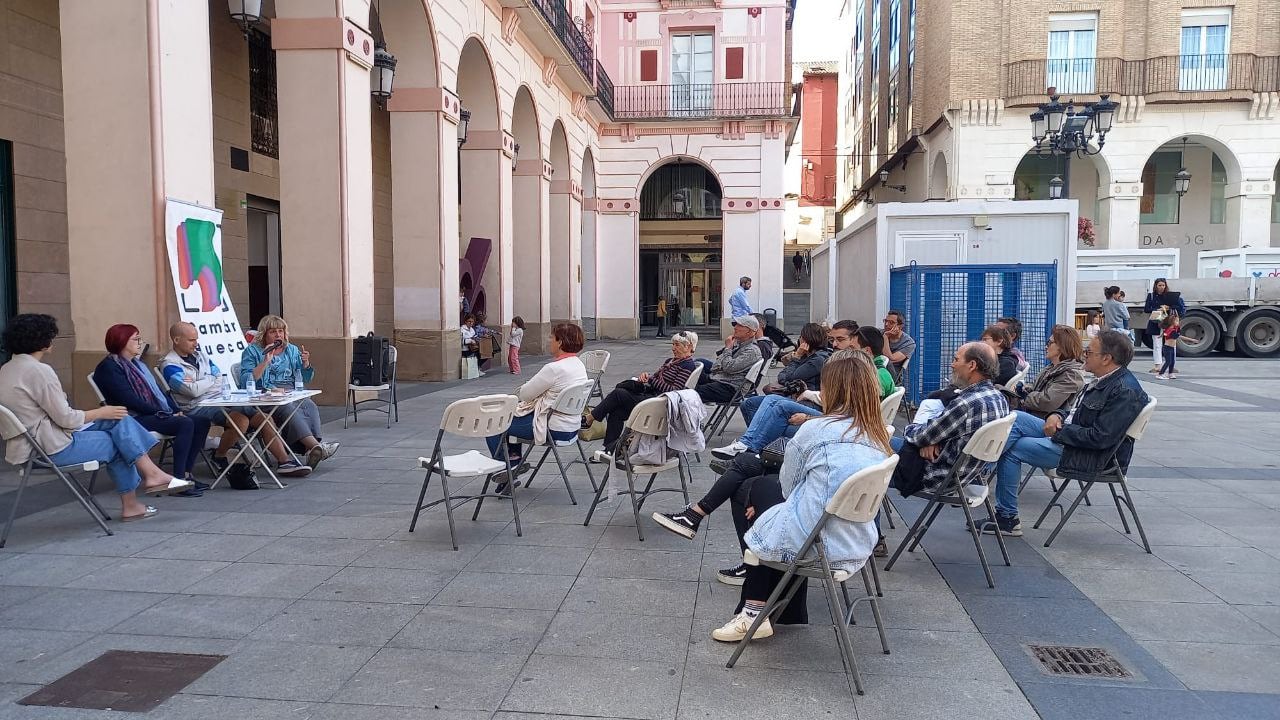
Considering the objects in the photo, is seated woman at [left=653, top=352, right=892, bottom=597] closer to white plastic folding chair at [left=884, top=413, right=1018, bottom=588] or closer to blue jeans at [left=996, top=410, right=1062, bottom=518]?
white plastic folding chair at [left=884, top=413, right=1018, bottom=588]

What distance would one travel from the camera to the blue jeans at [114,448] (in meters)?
5.20

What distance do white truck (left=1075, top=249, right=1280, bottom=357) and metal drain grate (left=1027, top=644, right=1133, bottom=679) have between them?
62.1ft

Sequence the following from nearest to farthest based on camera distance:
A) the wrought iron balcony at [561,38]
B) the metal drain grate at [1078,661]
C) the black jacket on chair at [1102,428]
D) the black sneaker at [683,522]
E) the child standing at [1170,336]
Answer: the metal drain grate at [1078,661] < the black sneaker at [683,522] < the black jacket on chair at [1102,428] < the child standing at [1170,336] < the wrought iron balcony at [561,38]

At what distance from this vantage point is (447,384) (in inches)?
534

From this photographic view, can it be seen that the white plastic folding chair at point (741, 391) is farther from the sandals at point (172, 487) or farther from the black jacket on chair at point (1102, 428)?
the sandals at point (172, 487)

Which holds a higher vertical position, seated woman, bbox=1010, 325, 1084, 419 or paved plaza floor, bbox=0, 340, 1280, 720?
seated woman, bbox=1010, 325, 1084, 419

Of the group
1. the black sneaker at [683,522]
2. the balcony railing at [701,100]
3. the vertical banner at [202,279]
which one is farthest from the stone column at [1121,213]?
the black sneaker at [683,522]

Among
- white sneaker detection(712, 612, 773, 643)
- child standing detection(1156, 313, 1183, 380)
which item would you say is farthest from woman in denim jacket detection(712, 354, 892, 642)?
child standing detection(1156, 313, 1183, 380)

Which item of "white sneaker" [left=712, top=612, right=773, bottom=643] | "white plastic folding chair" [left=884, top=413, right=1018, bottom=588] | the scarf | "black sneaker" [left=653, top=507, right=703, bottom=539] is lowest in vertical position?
"white sneaker" [left=712, top=612, right=773, bottom=643]

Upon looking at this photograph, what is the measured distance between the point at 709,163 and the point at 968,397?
918 inches

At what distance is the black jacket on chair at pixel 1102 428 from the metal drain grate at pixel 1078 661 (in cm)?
177

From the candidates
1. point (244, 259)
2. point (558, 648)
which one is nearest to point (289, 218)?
point (244, 259)

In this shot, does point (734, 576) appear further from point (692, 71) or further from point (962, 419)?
point (692, 71)

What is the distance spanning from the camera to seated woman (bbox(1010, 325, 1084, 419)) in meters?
6.00
